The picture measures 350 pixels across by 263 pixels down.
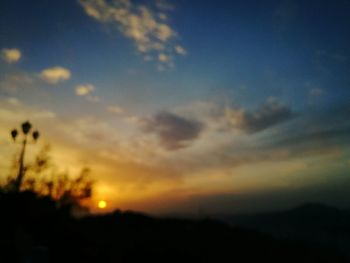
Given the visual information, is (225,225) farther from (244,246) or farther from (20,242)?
(20,242)

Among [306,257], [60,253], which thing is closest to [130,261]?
[60,253]

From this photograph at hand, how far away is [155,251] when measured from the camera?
23.0m

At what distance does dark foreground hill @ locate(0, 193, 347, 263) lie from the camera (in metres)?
19.6

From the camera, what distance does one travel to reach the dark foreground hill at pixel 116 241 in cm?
1962

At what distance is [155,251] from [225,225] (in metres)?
23.1

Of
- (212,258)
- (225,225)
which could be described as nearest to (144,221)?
(225,225)

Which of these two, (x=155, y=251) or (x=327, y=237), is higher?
(x=155, y=251)

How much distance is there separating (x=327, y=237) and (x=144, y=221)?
10198 centimetres

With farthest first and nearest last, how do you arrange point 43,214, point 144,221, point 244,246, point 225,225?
point 225,225
point 144,221
point 244,246
point 43,214

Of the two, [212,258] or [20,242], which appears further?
A: [212,258]

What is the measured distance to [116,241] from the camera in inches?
1030

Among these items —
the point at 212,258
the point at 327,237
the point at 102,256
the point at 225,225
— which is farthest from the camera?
the point at 327,237

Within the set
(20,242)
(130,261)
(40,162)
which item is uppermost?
(40,162)

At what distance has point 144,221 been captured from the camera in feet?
131
